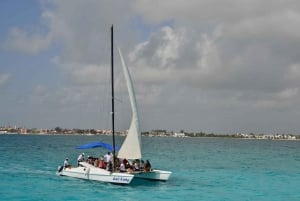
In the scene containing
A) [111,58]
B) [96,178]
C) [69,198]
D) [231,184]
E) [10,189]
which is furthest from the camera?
[231,184]

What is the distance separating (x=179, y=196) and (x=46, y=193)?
9.68 meters

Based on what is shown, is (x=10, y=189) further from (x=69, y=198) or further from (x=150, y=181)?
(x=150, y=181)

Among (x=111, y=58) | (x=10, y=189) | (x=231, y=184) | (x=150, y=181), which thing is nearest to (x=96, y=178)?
(x=150, y=181)

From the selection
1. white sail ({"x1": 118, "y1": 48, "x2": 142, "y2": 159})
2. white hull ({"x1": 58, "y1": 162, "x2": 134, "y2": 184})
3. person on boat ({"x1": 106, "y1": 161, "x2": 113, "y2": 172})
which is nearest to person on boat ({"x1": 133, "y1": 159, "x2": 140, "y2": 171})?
white sail ({"x1": 118, "y1": 48, "x2": 142, "y2": 159})

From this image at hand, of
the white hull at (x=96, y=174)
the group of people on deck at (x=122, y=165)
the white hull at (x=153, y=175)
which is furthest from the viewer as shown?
the group of people on deck at (x=122, y=165)

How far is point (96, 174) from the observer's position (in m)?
37.2

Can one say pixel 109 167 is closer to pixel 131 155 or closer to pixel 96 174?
pixel 96 174

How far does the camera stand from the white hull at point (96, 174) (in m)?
35.6

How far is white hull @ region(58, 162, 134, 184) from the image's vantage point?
3559 centimetres

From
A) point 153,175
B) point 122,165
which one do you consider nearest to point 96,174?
point 122,165

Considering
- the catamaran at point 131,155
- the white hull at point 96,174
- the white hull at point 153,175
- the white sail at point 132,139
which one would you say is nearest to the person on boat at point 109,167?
the catamaran at point 131,155

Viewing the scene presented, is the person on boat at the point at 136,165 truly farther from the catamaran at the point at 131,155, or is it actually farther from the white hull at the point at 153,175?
the white hull at the point at 153,175

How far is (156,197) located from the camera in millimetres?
32594

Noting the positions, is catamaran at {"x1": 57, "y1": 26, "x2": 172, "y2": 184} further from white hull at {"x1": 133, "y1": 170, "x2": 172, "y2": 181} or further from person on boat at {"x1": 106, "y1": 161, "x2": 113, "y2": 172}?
person on boat at {"x1": 106, "y1": 161, "x2": 113, "y2": 172}
